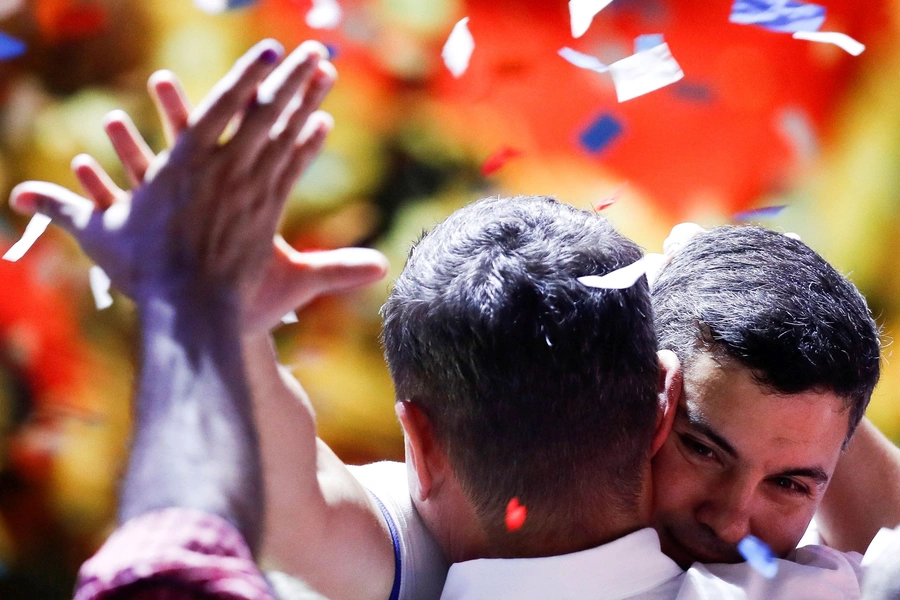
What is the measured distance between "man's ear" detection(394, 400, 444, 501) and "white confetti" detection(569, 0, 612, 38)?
154 cm

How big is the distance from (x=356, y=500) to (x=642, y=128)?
1.60 metres

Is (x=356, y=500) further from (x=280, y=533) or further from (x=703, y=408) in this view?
(x=703, y=408)

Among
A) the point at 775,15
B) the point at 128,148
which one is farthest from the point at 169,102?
the point at 775,15

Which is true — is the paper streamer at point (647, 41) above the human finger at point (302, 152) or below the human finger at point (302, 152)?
below

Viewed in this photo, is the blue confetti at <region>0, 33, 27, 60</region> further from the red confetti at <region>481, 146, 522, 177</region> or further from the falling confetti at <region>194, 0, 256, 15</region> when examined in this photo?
the red confetti at <region>481, 146, 522, 177</region>

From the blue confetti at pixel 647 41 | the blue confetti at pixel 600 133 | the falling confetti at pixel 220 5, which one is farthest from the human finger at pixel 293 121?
the blue confetti at pixel 600 133

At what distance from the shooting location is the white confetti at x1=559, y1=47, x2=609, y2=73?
2188 millimetres

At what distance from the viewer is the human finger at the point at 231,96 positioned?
0.60 meters

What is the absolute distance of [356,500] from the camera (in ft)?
2.96

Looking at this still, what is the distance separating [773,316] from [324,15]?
1.58 metres

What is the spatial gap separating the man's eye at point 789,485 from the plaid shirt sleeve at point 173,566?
72 centimetres

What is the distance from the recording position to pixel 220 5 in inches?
82.0

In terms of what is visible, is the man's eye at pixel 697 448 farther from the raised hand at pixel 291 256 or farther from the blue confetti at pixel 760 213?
the blue confetti at pixel 760 213

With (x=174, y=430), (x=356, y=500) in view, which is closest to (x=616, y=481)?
(x=356, y=500)
